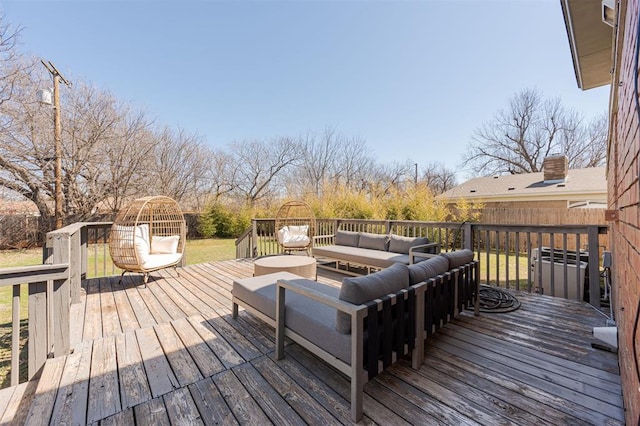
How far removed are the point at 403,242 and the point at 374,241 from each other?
65 cm

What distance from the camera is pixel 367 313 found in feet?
5.59

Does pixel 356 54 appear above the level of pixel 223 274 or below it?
above

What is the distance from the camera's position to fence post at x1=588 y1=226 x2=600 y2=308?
327 centimetres

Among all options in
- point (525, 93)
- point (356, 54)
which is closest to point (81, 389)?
point (356, 54)

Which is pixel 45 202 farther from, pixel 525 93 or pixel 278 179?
pixel 525 93

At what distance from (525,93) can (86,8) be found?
2288cm

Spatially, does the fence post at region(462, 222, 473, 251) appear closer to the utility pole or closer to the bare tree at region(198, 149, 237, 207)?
the utility pole

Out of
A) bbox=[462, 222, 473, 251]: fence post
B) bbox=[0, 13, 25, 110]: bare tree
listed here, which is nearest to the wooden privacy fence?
bbox=[462, 222, 473, 251]: fence post

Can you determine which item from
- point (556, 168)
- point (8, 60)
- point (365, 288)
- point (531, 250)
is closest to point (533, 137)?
point (556, 168)

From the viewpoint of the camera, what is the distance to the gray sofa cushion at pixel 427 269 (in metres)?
2.23

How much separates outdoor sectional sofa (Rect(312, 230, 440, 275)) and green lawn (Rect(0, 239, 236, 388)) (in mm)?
4190

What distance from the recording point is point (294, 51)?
31.7 feet

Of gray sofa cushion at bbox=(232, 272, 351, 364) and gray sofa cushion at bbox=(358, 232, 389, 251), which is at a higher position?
gray sofa cushion at bbox=(358, 232, 389, 251)

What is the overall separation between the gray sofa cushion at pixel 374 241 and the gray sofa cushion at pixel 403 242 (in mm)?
132
